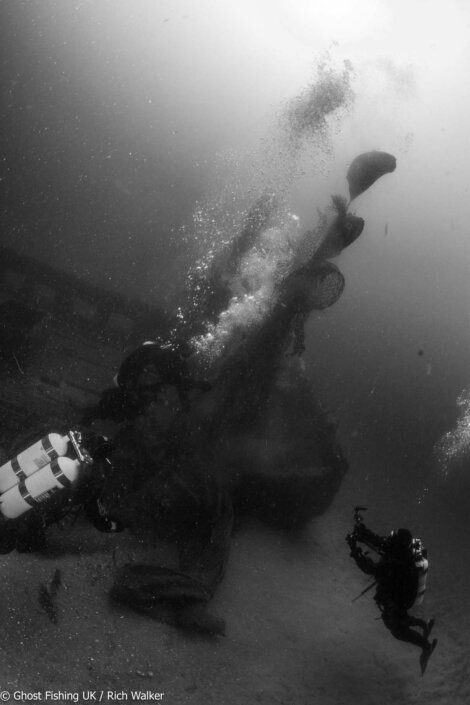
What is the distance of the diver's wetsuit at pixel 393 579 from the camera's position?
4465 millimetres

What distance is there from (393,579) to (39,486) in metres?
3.86

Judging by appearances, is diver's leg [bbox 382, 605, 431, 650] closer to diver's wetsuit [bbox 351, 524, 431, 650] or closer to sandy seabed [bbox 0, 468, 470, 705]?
diver's wetsuit [bbox 351, 524, 431, 650]

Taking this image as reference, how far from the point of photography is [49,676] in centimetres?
362

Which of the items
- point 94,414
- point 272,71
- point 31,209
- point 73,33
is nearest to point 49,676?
point 94,414

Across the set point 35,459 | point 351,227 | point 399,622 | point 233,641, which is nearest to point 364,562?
point 399,622

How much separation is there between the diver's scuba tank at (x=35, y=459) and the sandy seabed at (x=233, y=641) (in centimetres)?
125

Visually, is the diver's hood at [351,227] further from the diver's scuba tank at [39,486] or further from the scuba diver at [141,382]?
the diver's scuba tank at [39,486]

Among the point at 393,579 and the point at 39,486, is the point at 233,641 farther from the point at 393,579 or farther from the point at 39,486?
the point at 39,486

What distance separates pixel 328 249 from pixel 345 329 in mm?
117218

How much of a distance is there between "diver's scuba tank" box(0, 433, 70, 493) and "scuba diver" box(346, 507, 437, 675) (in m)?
3.15

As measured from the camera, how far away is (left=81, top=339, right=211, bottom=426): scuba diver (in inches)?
246

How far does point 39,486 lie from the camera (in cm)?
398

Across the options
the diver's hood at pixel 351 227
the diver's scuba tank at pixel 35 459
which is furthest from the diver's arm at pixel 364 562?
the diver's hood at pixel 351 227

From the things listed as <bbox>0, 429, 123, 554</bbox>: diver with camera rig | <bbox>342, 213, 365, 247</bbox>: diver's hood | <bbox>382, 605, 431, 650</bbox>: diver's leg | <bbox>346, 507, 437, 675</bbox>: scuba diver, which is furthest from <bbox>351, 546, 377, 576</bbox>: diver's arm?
<bbox>342, 213, 365, 247</bbox>: diver's hood
